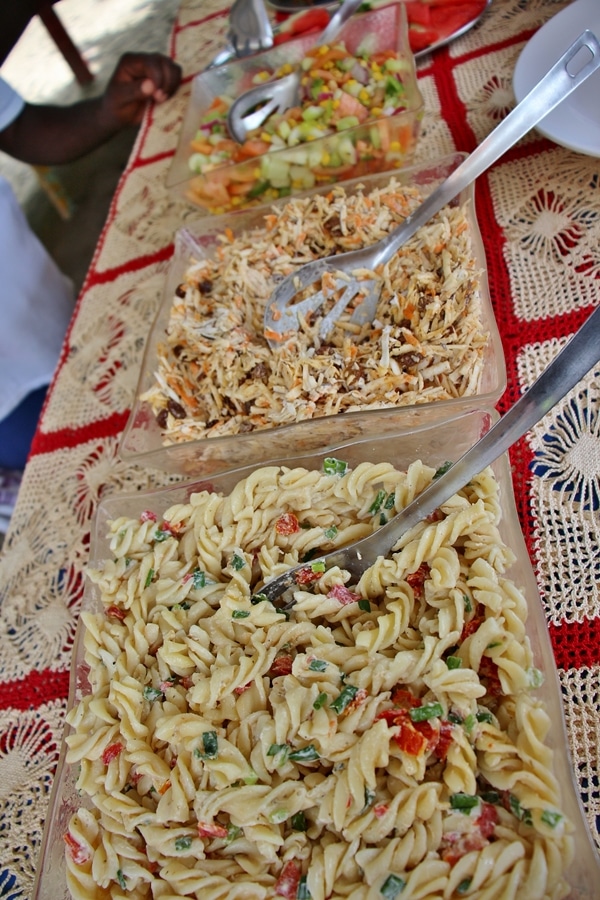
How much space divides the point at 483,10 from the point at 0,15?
1.94 meters

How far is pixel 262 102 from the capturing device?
197 cm

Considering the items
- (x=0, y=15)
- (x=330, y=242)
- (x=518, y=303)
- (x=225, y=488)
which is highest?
(x=0, y=15)

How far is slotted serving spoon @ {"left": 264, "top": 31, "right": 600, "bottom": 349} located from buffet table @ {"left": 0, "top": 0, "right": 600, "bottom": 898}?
236mm

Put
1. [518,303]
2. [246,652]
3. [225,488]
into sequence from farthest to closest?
1. [518,303]
2. [225,488]
3. [246,652]

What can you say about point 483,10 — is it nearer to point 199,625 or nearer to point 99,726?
point 199,625

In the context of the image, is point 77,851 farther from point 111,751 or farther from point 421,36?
point 421,36

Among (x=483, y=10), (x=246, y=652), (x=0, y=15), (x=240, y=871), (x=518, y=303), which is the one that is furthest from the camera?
(x=0, y=15)

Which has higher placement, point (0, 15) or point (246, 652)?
point (0, 15)

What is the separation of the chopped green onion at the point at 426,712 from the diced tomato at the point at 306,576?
0.27m

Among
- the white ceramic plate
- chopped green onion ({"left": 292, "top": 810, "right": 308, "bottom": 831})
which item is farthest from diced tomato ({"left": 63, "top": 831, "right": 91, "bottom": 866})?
the white ceramic plate

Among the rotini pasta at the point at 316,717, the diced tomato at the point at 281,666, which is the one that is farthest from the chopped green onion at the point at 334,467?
the diced tomato at the point at 281,666

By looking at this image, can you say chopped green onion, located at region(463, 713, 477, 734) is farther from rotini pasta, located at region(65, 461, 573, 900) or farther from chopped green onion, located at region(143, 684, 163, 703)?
chopped green onion, located at region(143, 684, 163, 703)

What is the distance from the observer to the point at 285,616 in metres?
1.05

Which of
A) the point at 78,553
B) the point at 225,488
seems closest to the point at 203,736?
the point at 225,488
